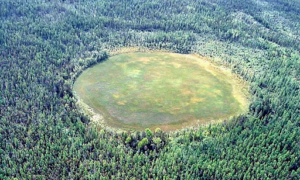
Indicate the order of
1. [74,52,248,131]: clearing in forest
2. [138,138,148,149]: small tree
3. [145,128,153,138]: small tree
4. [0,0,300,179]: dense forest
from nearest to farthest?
1. [0,0,300,179]: dense forest
2. [138,138,148,149]: small tree
3. [145,128,153,138]: small tree
4. [74,52,248,131]: clearing in forest

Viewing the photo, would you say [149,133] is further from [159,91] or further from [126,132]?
[159,91]

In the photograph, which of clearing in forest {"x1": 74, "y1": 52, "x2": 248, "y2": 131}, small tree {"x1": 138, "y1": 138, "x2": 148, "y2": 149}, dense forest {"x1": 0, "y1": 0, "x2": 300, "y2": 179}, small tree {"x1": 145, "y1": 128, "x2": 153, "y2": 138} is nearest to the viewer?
dense forest {"x1": 0, "y1": 0, "x2": 300, "y2": 179}

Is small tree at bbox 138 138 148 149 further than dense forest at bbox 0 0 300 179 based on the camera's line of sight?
Yes

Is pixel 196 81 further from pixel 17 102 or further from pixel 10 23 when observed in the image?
pixel 10 23

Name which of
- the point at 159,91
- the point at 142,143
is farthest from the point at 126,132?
the point at 159,91

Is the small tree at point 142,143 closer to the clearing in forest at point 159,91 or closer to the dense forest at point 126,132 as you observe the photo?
the dense forest at point 126,132

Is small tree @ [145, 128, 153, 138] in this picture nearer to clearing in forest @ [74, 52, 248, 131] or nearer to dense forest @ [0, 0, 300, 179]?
dense forest @ [0, 0, 300, 179]

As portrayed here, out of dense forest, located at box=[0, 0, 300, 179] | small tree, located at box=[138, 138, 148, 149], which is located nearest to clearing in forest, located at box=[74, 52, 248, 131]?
dense forest, located at box=[0, 0, 300, 179]

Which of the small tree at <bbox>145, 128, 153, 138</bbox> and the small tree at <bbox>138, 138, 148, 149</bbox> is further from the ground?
the small tree at <bbox>145, 128, 153, 138</bbox>
